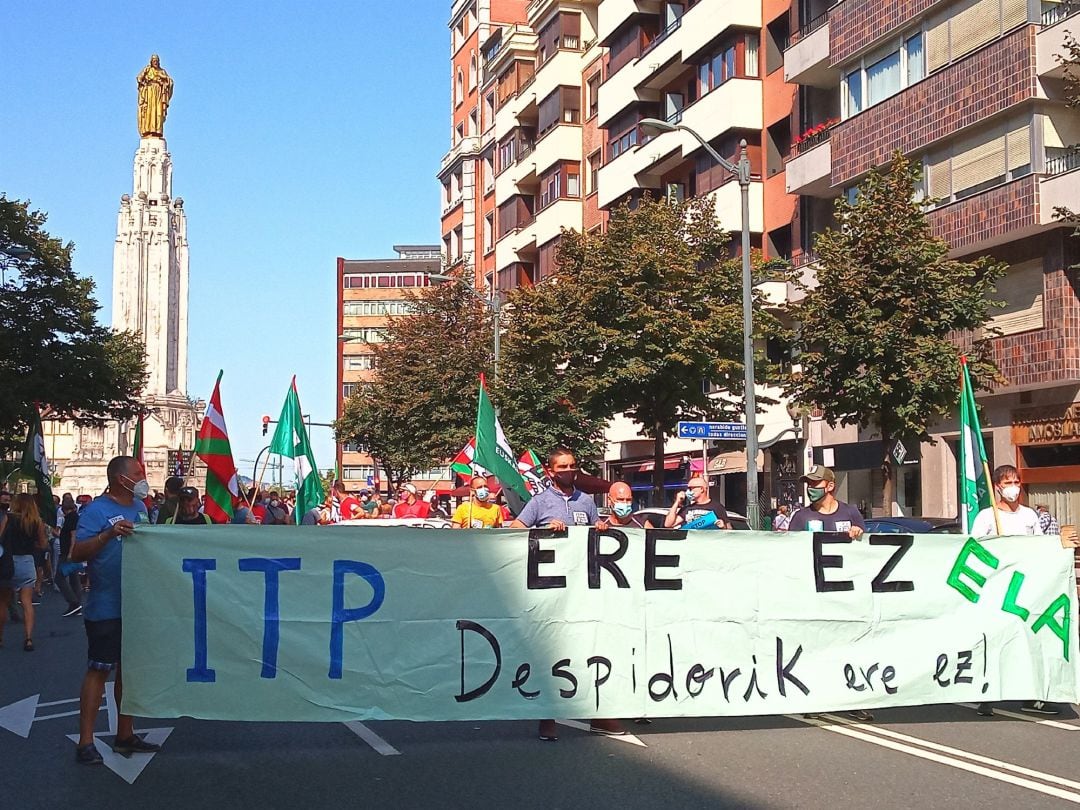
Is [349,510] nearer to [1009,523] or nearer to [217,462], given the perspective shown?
[217,462]

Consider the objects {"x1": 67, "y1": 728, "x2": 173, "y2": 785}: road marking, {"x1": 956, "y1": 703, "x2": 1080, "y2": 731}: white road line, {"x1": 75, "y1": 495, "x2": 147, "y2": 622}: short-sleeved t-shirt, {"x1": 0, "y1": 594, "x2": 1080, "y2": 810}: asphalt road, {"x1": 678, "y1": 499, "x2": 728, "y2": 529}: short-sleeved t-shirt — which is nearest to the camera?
{"x1": 0, "y1": 594, "x2": 1080, "y2": 810}: asphalt road

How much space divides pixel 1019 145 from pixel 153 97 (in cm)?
11759

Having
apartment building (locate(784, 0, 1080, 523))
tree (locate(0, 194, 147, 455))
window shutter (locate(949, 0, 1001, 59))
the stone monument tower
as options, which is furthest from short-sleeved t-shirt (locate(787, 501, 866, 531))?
the stone monument tower

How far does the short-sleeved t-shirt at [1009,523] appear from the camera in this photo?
1110 cm

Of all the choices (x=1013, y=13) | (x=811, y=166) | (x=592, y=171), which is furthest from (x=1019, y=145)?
(x=592, y=171)

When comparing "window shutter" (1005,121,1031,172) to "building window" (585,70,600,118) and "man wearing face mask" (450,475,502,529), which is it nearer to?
"man wearing face mask" (450,475,502,529)

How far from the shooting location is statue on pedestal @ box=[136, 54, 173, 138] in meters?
132

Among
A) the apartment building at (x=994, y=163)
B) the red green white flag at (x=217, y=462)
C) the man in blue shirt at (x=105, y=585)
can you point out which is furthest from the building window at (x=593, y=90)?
the man in blue shirt at (x=105, y=585)

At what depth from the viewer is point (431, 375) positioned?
45.6 meters

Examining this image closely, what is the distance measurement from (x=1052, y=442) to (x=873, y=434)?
523 cm

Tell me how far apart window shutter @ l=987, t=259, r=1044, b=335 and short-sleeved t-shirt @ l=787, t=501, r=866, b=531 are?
17606 mm

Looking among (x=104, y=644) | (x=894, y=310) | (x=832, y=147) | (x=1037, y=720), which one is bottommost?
(x=1037, y=720)

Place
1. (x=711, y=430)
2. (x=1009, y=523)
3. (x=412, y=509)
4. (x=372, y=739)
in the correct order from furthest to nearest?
(x=711, y=430), (x=412, y=509), (x=1009, y=523), (x=372, y=739)

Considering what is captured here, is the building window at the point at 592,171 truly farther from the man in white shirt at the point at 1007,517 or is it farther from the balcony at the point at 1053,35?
the man in white shirt at the point at 1007,517
